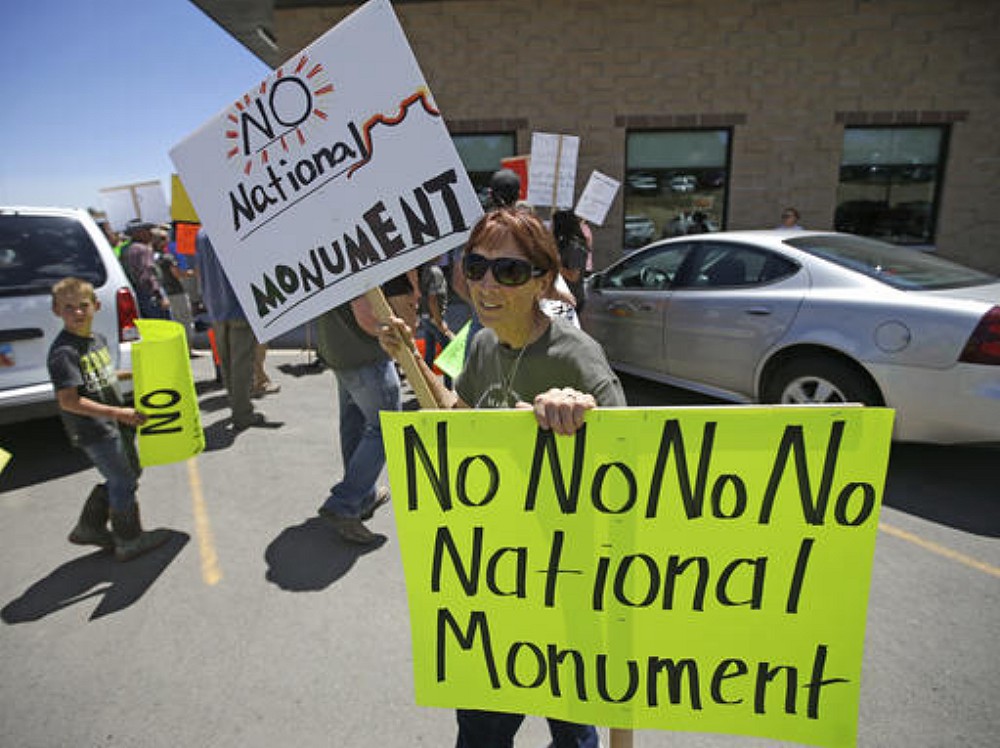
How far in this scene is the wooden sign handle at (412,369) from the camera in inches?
59.9

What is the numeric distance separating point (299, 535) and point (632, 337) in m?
3.29

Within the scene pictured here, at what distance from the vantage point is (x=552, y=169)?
6465 mm

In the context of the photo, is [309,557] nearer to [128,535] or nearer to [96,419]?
[128,535]

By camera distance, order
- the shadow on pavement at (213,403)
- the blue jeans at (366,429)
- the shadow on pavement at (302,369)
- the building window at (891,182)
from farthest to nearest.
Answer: the building window at (891,182)
the shadow on pavement at (302,369)
the shadow on pavement at (213,403)
the blue jeans at (366,429)

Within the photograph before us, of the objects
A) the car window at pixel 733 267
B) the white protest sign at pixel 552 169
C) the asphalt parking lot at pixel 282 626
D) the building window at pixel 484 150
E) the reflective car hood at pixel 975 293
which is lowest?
the asphalt parking lot at pixel 282 626

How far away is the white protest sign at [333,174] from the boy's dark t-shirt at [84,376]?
155 cm

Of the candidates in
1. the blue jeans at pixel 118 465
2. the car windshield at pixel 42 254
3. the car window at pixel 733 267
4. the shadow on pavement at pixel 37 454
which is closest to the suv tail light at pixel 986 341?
the car window at pixel 733 267

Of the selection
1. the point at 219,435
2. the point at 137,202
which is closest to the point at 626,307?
the point at 219,435

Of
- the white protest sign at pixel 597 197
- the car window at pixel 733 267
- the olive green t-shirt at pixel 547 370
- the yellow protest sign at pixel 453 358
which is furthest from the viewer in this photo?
the white protest sign at pixel 597 197

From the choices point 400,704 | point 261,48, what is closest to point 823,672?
point 400,704

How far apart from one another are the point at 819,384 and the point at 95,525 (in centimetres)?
440

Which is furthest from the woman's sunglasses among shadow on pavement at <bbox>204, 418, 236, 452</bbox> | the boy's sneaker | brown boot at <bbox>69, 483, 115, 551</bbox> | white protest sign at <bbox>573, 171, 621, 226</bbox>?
white protest sign at <bbox>573, 171, 621, 226</bbox>

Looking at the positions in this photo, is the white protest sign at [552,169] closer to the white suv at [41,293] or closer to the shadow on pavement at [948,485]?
the white suv at [41,293]

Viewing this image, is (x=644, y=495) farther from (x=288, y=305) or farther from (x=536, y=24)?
(x=536, y=24)
